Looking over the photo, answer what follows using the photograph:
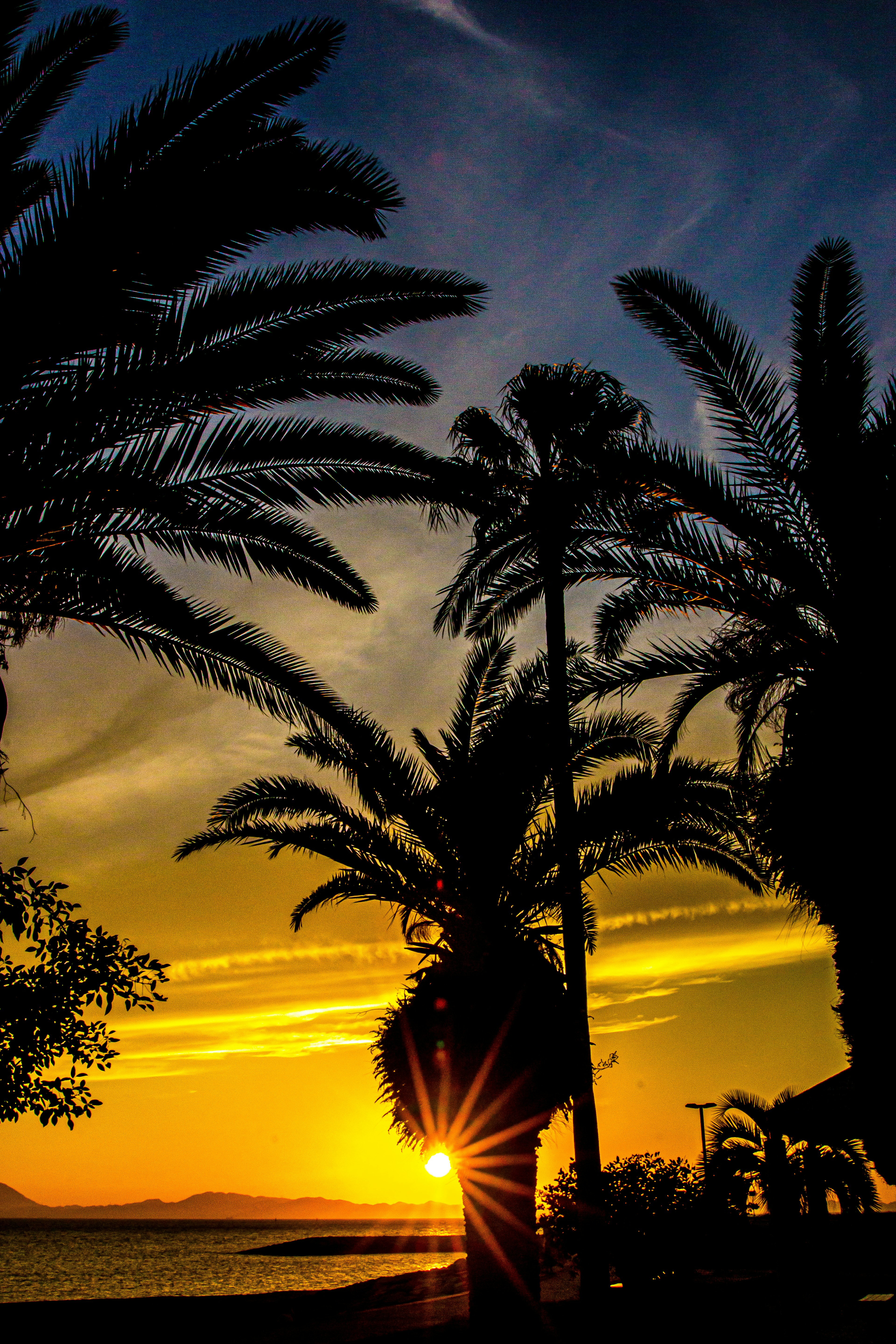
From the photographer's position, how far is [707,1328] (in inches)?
428

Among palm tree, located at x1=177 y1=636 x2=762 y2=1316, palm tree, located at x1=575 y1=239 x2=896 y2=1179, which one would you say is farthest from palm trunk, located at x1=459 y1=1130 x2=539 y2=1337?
palm tree, located at x1=575 y1=239 x2=896 y2=1179

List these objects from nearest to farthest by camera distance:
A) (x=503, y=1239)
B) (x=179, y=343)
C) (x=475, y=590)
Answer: (x=179, y=343)
(x=503, y=1239)
(x=475, y=590)

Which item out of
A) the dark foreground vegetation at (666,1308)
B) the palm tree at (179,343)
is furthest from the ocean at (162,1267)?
the palm tree at (179,343)

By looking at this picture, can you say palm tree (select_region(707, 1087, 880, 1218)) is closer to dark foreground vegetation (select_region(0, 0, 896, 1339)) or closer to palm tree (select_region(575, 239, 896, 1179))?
dark foreground vegetation (select_region(0, 0, 896, 1339))

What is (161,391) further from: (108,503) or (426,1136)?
(426,1136)

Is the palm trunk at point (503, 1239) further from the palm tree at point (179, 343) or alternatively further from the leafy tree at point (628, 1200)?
the palm tree at point (179, 343)

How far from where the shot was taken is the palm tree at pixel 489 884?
11.5m

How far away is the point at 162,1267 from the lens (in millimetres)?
72000

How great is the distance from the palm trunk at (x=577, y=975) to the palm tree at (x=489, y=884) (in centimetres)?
16

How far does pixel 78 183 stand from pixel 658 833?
10879 millimetres

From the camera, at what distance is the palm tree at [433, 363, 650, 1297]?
430 inches

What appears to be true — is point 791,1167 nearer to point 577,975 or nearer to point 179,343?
point 577,975

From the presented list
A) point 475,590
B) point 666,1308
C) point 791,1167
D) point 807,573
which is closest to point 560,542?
point 475,590

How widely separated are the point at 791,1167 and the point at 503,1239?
39.5 feet
